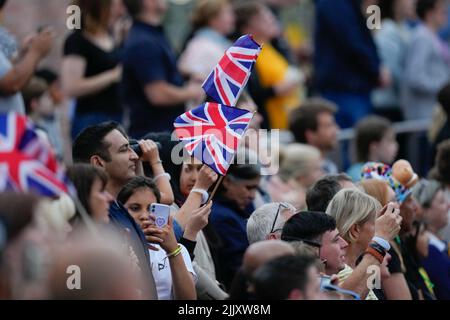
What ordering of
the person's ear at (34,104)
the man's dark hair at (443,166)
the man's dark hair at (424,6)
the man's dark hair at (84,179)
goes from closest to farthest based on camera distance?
1. the man's dark hair at (84,179)
2. the man's dark hair at (443,166)
3. the person's ear at (34,104)
4. the man's dark hair at (424,6)

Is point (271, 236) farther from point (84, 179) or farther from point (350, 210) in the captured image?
point (84, 179)

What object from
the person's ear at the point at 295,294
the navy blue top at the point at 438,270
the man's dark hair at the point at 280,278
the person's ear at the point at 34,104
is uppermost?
the person's ear at the point at 34,104

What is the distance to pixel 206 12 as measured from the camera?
1184 centimetres

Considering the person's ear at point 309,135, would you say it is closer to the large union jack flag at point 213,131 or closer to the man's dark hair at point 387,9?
the man's dark hair at point 387,9

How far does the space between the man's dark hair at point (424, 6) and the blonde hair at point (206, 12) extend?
259 cm

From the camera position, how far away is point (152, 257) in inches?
268

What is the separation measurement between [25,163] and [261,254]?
109cm

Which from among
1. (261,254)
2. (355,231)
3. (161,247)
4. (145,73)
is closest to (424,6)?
(145,73)

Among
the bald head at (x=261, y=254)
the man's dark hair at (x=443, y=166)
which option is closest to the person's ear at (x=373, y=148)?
the man's dark hair at (x=443, y=166)

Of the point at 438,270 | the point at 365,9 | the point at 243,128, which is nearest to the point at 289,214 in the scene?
the point at 243,128

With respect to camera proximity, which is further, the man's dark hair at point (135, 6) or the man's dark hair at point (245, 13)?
the man's dark hair at point (245, 13)

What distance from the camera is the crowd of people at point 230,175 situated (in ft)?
17.2

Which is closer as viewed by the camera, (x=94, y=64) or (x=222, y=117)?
(x=222, y=117)

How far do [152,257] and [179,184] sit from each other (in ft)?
4.27
